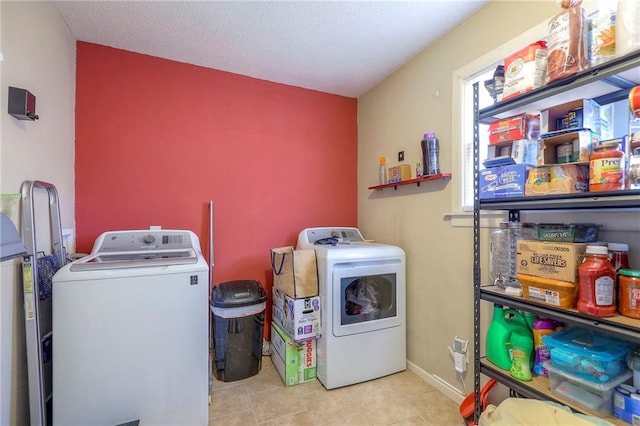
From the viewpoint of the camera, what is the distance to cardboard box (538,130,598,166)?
1105 mm

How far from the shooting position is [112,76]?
7.19 ft

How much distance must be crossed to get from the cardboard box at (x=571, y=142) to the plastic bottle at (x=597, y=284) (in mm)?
347

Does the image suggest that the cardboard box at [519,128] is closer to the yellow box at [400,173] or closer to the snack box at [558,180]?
the snack box at [558,180]

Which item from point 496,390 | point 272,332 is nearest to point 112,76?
point 272,332

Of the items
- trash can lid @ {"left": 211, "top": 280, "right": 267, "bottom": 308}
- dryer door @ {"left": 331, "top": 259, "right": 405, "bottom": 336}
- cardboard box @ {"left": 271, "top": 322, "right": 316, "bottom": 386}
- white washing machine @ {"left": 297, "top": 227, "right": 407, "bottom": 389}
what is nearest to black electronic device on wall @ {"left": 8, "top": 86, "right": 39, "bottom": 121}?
trash can lid @ {"left": 211, "top": 280, "right": 267, "bottom": 308}

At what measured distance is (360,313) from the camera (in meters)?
2.11

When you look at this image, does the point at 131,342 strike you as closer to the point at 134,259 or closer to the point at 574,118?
the point at 134,259

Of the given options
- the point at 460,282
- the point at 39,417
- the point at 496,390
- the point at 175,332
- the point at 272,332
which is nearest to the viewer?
the point at 39,417

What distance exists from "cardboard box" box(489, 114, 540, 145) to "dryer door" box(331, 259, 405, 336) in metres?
1.15

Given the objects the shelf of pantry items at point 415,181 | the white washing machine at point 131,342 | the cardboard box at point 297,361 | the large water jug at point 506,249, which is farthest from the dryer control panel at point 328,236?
the large water jug at point 506,249

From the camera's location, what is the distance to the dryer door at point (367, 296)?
2031mm

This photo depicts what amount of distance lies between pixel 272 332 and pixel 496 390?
161cm

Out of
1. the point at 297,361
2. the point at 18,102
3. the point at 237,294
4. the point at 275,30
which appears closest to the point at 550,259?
the point at 297,361

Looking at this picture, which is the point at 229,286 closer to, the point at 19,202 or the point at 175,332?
the point at 175,332
